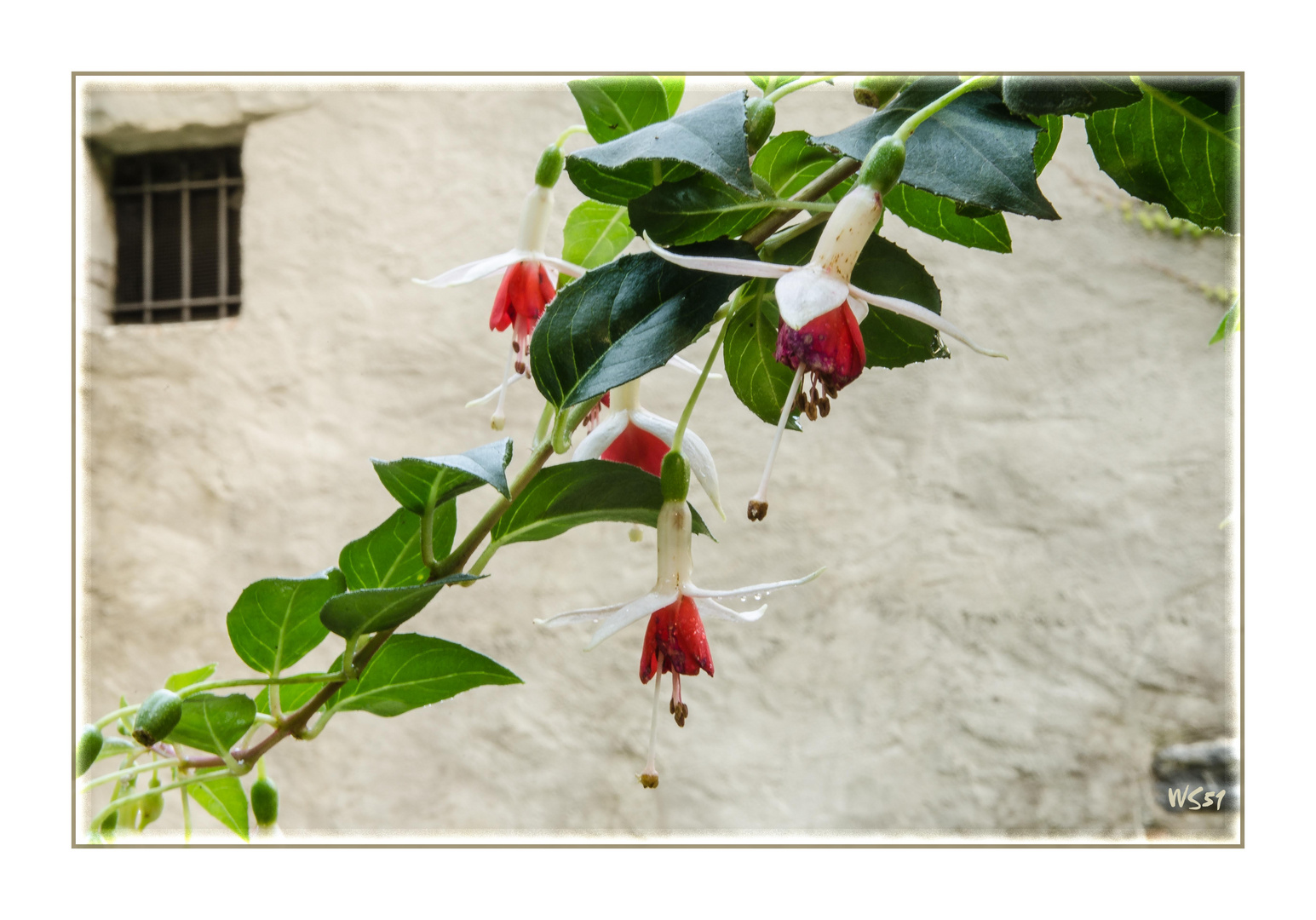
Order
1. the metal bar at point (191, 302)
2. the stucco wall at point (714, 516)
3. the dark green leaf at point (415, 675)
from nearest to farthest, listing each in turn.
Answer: the dark green leaf at point (415, 675), the stucco wall at point (714, 516), the metal bar at point (191, 302)

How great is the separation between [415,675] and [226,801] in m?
0.10

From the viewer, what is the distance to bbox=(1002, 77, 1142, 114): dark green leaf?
183 mm

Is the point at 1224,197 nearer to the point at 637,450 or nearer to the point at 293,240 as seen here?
the point at 637,450

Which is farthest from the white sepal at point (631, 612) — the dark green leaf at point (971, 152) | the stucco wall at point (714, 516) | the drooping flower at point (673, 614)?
the stucco wall at point (714, 516)

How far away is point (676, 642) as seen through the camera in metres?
0.22

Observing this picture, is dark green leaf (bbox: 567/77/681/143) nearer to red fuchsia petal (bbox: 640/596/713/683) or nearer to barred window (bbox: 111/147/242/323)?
red fuchsia petal (bbox: 640/596/713/683)

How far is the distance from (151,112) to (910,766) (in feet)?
5.17

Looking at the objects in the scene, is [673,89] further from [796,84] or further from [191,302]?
[191,302]

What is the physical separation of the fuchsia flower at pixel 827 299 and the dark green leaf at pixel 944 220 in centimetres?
7

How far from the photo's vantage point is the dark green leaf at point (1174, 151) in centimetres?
22

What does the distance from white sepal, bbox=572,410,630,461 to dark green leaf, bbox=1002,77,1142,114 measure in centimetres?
11

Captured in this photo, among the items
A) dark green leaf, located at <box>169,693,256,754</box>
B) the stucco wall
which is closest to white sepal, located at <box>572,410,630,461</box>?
dark green leaf, located at <box>169,693,256,754</box>

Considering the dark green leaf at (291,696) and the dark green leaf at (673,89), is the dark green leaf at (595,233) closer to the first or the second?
the dark green leaf at (673,89)

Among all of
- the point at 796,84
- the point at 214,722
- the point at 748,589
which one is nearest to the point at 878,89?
the point at 796,84
